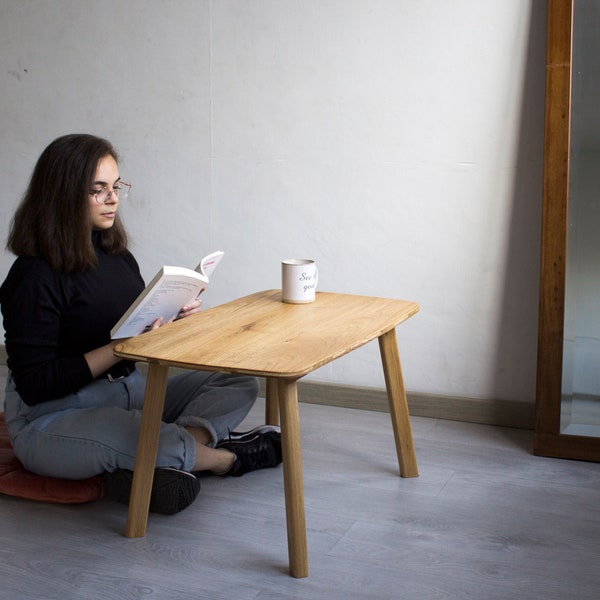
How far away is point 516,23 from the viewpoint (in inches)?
98.8

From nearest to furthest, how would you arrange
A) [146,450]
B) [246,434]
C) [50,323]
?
1. [146,450]
2. [50,323]
3. [246,434]

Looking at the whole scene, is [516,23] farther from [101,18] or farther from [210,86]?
[101,18]

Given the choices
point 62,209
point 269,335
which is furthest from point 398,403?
point 62,209

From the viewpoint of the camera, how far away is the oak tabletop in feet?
5.52

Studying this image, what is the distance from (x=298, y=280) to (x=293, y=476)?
1.97ft

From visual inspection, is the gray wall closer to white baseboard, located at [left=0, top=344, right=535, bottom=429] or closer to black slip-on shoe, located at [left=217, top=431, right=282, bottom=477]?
white baseboard, located at [left=0, top=344, right=535, bottom=429]

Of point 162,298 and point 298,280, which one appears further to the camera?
point 298,280

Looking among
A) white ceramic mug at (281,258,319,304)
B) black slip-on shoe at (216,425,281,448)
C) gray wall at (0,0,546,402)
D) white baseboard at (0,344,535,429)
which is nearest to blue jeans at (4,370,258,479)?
black slip-on shoe at (216,425,281,448)

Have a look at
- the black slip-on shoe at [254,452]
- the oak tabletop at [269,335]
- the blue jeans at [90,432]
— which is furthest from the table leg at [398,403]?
the blue jeans at [90,432]

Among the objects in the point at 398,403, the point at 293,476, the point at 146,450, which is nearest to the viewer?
the point at 293,476

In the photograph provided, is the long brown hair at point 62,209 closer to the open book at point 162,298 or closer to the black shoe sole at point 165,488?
the open book at point 162,298

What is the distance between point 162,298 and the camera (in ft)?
6.24

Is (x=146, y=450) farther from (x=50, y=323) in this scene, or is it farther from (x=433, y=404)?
(x=433, y=404)

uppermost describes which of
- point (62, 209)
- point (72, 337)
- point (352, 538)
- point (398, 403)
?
point (62, 209)
